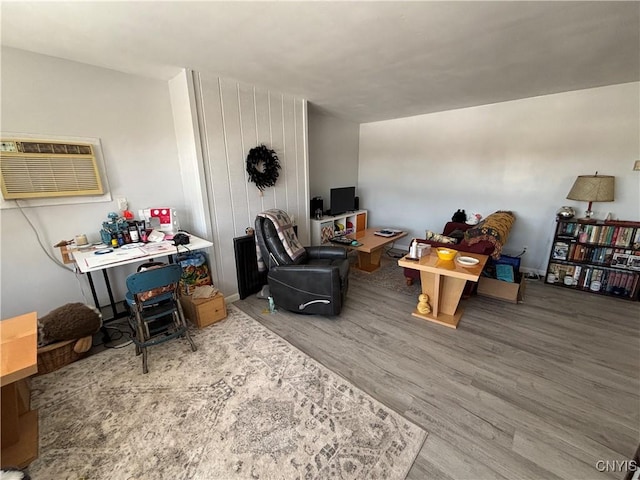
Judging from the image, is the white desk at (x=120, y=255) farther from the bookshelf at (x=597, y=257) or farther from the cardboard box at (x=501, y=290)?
the bookshelf at (x=597, y=257)

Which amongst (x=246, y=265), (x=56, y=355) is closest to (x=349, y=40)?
(x=246, y=265)

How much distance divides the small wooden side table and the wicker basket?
1.26 feet

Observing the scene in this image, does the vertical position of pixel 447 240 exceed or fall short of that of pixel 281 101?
it falls short

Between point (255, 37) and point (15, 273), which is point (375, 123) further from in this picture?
point (15, 273)

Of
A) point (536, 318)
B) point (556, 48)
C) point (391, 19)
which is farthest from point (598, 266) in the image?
point (391, 19)

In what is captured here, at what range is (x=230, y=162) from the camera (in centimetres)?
285

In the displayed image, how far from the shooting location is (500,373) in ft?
6.42

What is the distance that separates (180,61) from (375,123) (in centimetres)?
354

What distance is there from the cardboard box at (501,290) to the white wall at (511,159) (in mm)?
1141

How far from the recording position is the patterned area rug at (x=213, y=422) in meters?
1.36

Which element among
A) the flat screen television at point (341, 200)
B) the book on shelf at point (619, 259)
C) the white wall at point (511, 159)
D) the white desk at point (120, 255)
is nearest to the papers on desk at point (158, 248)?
the white desk at point (120, 255)

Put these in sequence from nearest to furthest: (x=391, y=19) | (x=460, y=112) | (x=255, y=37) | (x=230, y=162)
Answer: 1. (x=391, y=19)
2. (x=255, y=37)
3. (x=230, y=162)
4. (x=460, y=112)

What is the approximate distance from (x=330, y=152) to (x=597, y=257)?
3.93 m

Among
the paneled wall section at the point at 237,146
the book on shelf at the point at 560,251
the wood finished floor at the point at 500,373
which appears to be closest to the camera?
the wood finished floor at the point at 500,373
